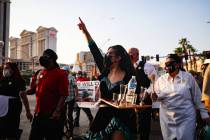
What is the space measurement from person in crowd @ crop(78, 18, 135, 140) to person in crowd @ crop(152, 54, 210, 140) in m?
0.85

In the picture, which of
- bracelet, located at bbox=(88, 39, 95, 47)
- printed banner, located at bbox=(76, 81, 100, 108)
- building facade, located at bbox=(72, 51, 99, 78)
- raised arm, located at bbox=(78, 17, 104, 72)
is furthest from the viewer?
printed banner, located at bbox=(76, 81, 100, 108)

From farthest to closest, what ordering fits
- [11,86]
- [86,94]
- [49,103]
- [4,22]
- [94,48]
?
[4,22]
[86,94]
[11,86]
[49,103]
[94,48]

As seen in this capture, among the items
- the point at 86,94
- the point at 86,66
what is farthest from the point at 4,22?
the point at 86,94

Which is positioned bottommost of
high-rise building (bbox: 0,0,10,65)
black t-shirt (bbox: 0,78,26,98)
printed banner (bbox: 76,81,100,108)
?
printed banner (bbox: 76,81,100,108)

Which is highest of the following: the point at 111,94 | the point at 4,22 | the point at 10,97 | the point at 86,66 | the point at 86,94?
the point at 4,22

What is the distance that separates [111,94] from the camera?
153 inches

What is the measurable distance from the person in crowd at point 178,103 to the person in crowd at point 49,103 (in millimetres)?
1321

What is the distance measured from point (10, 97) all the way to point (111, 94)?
2.94 metres

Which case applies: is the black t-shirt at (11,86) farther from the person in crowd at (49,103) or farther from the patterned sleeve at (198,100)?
the patterned sleeve at (198,100)

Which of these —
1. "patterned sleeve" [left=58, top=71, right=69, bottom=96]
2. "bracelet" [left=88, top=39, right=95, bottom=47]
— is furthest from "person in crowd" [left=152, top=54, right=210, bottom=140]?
"patterned sleeve" [left=58, top=71, right=69, bottom=96]

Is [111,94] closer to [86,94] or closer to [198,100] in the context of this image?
[198,100]

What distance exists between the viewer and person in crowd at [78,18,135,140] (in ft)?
12.3

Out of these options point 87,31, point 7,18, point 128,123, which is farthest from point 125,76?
point 7,18

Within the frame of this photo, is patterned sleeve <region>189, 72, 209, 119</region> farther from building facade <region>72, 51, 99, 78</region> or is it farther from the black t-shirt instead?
the black t-shirt
